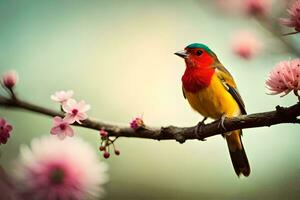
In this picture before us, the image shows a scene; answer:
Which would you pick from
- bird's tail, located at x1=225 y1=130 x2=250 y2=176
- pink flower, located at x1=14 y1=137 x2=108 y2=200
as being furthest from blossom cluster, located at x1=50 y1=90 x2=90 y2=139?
bird's tail, located at x1=225 y1=130 x2=250 y2=176

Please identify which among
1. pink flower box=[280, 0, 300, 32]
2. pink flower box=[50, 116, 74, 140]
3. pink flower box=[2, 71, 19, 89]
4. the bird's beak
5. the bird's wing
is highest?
the bird's beak

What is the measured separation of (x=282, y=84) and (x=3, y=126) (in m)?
0.34

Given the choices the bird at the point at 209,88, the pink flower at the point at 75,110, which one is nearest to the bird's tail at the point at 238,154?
the bird at the point at 209,88

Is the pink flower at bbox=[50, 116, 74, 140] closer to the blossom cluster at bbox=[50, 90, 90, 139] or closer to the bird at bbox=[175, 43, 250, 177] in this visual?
the blossom cluster at bbox=[50, 90, 90, 139]

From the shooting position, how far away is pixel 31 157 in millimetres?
408

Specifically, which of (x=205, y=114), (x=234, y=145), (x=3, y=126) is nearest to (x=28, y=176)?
(x=3, y=126)

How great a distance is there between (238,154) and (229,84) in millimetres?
129

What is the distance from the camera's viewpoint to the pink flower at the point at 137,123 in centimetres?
72

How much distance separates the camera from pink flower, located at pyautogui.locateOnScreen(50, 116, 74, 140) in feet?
2.13

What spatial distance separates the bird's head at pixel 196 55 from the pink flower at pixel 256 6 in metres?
0.10

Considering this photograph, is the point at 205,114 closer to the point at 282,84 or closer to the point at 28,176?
the point at 282,84

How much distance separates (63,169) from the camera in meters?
0.42

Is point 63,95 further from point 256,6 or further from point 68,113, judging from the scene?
point 256,6

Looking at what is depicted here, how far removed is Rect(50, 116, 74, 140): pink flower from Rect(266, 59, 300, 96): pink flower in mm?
258
